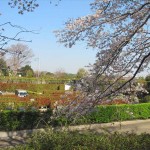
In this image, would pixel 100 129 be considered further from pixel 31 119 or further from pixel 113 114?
pixel 31 119

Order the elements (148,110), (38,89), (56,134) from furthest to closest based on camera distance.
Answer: (38,89)
(148,110)
(56,134)

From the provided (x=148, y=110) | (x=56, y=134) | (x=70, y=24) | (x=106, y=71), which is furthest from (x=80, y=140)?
(x=148, y=110)

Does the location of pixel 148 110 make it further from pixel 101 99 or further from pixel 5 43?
pixel 5 43

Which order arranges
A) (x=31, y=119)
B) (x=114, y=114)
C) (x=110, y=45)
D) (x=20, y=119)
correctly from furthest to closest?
(x=114, y=114) → (x=31, y=119) → (x=20, y=119) → (x=110, y=45)

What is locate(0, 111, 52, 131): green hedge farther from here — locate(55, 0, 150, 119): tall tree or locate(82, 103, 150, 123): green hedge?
locate(55, 0, 150, 119): tall tree

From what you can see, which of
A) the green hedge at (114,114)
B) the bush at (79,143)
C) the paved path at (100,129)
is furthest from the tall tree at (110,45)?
the green hedge at (114,114)

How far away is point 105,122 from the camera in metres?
20.2

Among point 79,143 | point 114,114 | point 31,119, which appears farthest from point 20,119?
point 79,143

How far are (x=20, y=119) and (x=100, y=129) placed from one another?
426 centimetres

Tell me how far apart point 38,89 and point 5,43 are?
38974 mm

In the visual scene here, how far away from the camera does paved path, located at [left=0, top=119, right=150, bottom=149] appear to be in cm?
1511

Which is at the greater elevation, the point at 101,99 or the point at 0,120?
the point at 101,99

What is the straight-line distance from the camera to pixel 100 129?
60.0 feet

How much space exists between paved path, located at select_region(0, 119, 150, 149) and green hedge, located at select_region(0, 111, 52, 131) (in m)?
0.62
